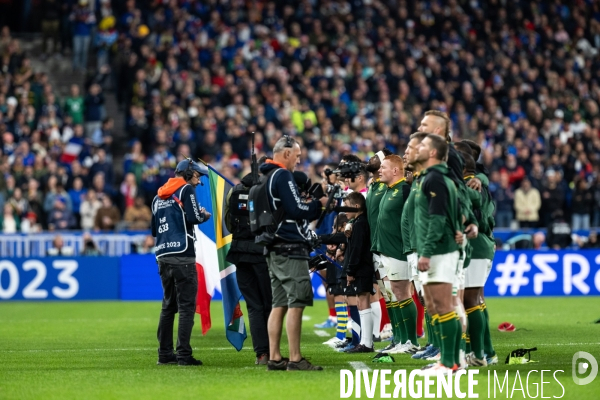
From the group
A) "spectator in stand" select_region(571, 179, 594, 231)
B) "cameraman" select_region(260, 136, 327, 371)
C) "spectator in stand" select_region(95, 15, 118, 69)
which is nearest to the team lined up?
"cameraman" select_region(260, 136, 327, 371)

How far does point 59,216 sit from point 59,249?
1.12 meters

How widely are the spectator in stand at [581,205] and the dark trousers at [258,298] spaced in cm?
1727

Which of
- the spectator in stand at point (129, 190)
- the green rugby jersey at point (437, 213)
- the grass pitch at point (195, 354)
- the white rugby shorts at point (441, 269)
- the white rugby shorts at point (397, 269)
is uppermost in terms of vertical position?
the spectator in stand at point (129, 190)

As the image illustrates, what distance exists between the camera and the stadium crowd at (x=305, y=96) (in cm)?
2548

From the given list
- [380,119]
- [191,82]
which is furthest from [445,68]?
[191,82]

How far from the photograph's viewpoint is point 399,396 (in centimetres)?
855

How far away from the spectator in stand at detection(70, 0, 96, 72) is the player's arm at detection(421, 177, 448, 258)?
2225cm

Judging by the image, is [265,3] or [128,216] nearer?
[128,216]

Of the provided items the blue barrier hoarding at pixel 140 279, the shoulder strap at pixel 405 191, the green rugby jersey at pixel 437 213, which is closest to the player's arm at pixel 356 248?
the shoulder strap at pixel 405 191

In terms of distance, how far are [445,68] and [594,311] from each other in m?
15.2

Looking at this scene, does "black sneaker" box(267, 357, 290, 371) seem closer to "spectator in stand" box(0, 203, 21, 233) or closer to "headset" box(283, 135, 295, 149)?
"headset" box(283, 135, 295, 149)

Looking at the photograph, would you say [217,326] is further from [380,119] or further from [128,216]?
[380,119]

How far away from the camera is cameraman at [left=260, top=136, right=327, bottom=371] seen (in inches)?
399

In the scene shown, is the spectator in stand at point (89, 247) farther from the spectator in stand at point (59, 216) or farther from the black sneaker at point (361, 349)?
the black sneaker at point (361, 349)
